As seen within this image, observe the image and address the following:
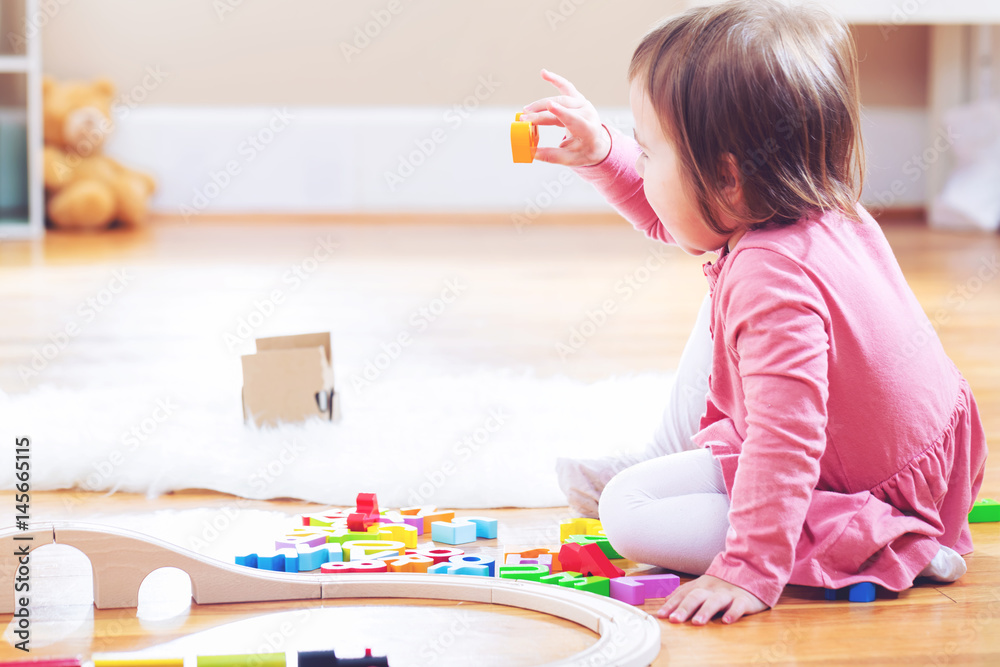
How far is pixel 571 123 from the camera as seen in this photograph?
3.01 feet

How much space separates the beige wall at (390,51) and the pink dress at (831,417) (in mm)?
2889

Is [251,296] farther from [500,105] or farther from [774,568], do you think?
[500,105]

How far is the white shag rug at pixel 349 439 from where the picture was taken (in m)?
1.04

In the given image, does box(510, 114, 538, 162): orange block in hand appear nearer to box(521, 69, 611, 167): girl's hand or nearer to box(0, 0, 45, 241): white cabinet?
box(521, 69, 611, 167): girl's hand

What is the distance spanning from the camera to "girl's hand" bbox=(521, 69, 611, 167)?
89 centimetres

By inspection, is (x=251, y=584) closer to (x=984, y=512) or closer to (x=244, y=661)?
(x=244, y=661)

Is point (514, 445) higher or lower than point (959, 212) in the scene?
lower

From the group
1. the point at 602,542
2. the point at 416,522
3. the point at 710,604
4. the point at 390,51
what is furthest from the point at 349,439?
the point at 390,51

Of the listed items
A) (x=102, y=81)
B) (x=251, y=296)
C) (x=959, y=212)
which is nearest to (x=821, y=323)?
(x=251, y=296)

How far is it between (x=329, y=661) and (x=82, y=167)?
3.02 metres

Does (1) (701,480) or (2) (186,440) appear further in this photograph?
(2) (186,440)

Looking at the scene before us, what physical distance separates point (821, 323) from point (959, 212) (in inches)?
112

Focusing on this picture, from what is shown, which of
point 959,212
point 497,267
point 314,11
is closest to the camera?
point 497,267

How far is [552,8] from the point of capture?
3.62 meters
